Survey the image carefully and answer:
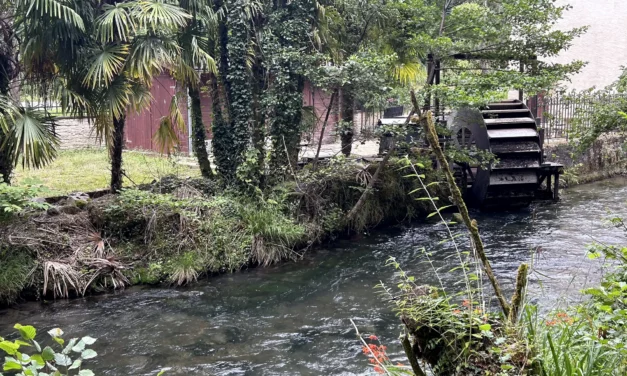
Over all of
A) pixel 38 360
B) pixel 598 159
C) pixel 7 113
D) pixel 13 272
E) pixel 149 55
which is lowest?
pixel 13 272

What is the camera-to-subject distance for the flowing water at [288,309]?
6047 mm

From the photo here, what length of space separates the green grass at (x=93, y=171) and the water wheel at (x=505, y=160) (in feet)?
19.9

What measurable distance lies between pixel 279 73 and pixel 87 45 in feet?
10.2

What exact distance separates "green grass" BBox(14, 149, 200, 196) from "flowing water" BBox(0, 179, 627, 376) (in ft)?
12.8

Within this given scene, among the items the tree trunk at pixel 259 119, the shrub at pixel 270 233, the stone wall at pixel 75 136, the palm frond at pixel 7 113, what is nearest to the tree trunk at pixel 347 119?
the tree trunk at pixel 259 119

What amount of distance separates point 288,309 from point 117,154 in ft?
15.2

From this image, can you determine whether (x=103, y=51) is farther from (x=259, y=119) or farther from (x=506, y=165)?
(x=506, y=165)

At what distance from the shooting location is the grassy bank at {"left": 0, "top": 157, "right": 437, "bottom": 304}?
793 cm

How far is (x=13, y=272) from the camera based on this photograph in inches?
303

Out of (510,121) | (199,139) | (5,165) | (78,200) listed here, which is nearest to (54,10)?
(5,165)

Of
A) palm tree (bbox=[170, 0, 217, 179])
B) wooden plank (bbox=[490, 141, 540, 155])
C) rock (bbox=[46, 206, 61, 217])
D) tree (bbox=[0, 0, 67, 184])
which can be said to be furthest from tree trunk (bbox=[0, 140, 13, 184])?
wooden plank (bbox=[490, 141, 540, 155])

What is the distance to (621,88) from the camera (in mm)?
7641

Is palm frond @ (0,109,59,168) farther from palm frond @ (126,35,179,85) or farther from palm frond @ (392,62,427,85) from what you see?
palm frond @ (392,62,427,85)

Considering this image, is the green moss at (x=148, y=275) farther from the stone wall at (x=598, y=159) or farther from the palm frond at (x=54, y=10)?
the stone wall at (x=598, y=159)
